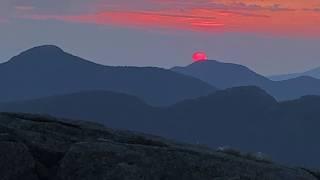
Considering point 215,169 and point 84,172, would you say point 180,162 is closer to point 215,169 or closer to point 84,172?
point 215,169

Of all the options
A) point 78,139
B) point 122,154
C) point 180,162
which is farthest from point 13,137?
point 180,162

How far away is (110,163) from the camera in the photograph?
19500 millimetres

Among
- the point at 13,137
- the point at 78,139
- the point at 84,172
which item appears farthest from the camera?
the point at 78,139

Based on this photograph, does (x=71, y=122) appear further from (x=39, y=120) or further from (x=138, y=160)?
(x=138, y=160)

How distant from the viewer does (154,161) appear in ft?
64.5

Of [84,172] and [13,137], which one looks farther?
[13,137]

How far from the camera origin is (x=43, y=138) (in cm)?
2153

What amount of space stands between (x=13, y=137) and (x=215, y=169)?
24.8 feet

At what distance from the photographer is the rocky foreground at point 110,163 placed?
1923cm

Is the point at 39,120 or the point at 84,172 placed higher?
the point at 39,120

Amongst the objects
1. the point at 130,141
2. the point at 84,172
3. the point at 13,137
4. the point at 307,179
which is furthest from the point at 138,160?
the point at 307,179

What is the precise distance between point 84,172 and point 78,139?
3.04 m

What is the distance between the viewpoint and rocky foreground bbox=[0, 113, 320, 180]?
1923 centimetres

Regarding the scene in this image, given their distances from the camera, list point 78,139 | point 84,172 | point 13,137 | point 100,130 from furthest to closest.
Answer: point 100,130
point 78,139
point 13,137
point 84,172
